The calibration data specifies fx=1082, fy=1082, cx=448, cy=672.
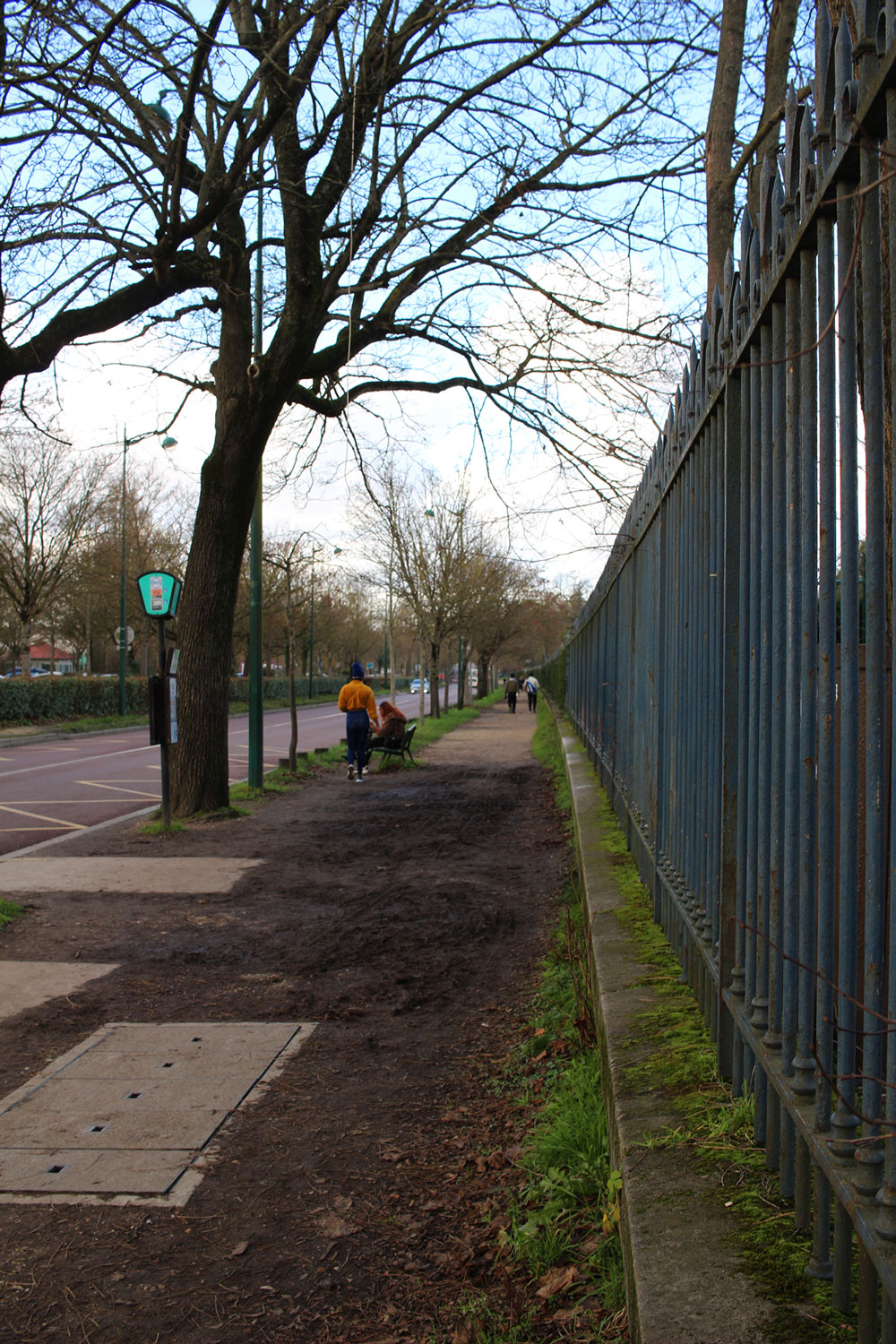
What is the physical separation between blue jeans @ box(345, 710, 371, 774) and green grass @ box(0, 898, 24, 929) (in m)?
8.67

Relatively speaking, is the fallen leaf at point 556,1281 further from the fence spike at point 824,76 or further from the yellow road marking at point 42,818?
the yellow road marking at point 42,818

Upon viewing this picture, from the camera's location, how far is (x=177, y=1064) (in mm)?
4379

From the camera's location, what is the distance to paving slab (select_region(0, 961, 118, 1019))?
17.3 feet

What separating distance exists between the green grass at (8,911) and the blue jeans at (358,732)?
8671 millimetres

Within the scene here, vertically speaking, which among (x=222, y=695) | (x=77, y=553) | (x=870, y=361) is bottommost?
(x=222, y=695)

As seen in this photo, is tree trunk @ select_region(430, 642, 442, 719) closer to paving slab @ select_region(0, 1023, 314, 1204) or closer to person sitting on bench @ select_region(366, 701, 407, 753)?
person sitting on bench @ select_region(366, 701, 407, 753)

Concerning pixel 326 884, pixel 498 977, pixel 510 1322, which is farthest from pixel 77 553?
pixel 510 1322

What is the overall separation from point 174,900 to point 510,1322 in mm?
5457

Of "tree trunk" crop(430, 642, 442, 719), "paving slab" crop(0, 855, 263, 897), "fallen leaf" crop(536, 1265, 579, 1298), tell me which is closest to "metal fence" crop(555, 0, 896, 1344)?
"fallen leaf" crop(536, 1265, 579, 1298)

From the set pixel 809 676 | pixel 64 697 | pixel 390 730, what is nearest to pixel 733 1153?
pixel 809 676

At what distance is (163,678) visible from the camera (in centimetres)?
990

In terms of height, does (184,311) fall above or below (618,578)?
above

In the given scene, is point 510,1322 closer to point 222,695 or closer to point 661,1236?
point 661,1236

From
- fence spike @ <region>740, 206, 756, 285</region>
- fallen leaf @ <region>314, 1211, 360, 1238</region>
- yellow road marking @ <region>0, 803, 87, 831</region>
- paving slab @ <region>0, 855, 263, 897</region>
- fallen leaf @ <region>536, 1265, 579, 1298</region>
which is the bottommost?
yellow road marking @ <region>0, 803, 87, 831</region>
